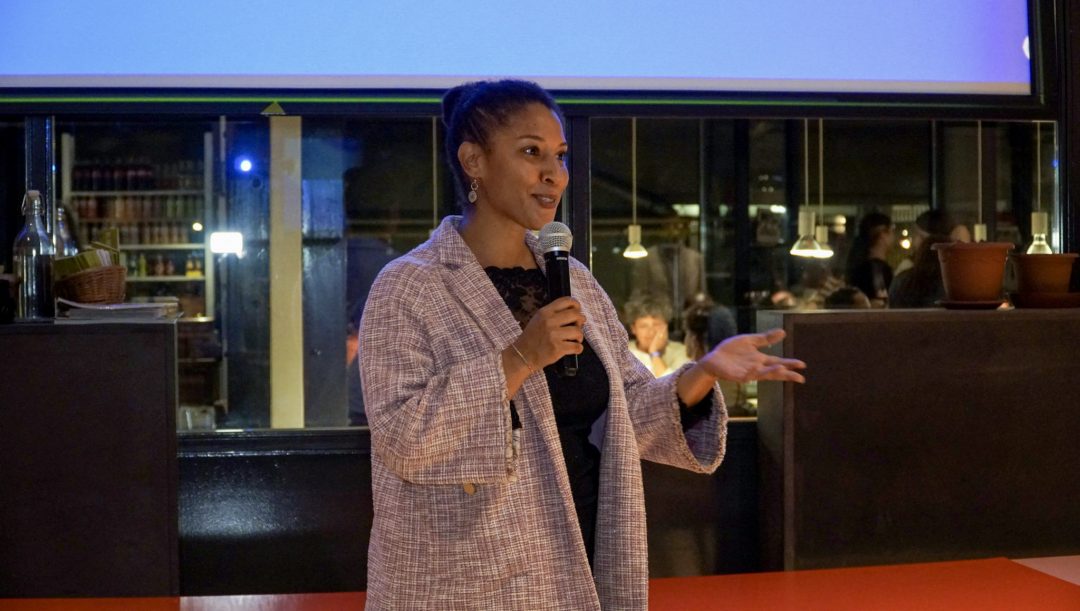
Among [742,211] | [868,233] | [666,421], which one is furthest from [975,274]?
[742,211]

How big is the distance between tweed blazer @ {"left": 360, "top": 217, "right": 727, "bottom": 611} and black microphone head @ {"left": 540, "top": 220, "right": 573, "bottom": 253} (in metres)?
0.11

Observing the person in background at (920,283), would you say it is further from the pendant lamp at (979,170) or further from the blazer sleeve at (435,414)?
the pendant lamp at (979,170)

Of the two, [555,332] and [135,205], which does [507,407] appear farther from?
[135,205]

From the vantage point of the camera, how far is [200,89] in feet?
8.96

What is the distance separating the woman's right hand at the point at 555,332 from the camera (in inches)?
51.9

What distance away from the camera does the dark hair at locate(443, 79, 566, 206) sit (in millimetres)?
1598

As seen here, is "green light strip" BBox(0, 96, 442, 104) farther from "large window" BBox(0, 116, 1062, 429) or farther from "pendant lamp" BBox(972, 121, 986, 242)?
"pendant lamp" BBox(972, 121, 986, 242)

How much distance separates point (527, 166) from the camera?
158 cm

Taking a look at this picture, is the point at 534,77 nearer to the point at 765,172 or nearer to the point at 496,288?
the point at 496,288

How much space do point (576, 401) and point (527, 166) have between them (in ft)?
1.13

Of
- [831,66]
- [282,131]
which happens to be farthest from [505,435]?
[282,131]

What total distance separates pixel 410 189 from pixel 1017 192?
514 centimetres

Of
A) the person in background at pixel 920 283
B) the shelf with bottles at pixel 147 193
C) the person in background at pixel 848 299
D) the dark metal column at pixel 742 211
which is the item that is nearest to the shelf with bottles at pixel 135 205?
the shelf with bottles at pixel 147 193

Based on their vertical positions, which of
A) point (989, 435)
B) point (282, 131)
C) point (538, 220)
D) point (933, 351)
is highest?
point (282, 131)
